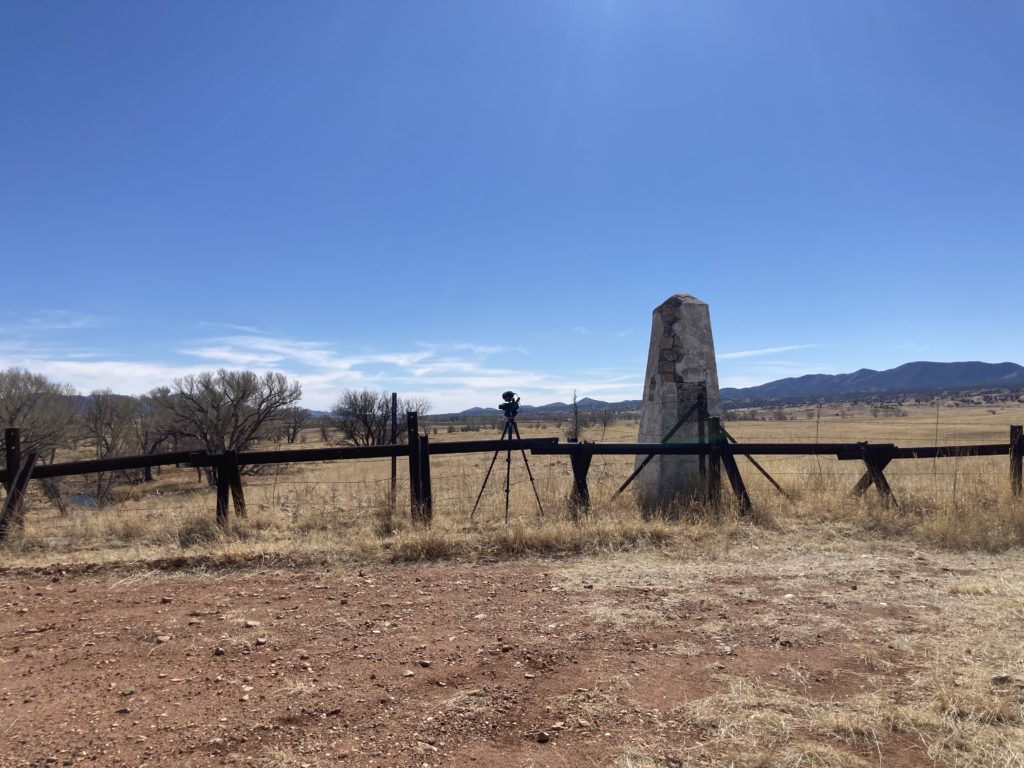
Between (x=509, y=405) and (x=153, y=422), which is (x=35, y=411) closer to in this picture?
(x=153, y=422)

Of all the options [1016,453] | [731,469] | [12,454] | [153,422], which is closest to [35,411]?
[153,422]

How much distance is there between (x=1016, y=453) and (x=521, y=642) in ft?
28.1

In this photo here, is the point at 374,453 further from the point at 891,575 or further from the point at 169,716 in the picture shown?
the point at 891,575

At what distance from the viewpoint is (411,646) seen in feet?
13.6

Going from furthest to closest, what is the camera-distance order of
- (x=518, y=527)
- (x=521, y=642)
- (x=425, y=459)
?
(x=425, y=459), (x=518, y=527), (x=521, y=642)

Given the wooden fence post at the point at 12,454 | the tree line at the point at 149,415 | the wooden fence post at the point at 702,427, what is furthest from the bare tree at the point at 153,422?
the wooden fence post at the point at 702,427

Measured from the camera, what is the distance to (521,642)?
13.7 ft

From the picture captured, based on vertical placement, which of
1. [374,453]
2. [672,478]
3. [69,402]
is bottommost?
[672,478]

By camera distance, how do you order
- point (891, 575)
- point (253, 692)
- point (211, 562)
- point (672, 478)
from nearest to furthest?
point (253, 692)
point (891, 575)
point (211, 562)
point (672, 478)

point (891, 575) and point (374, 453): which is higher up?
point (374, 453)

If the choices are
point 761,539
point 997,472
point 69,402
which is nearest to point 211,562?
point 761,539

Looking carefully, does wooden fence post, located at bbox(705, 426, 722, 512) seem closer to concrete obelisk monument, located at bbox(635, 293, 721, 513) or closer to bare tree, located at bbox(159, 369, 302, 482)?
concrete obelisk monument, located at bbox(635, 293, 721, 513)

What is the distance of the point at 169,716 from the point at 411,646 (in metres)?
1.43

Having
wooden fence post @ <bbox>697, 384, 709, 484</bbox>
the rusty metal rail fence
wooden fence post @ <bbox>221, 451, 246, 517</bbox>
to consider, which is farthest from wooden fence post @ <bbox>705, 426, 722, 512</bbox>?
wooden fence post @ <bbox>221, 451, 246, 517</bbox>
